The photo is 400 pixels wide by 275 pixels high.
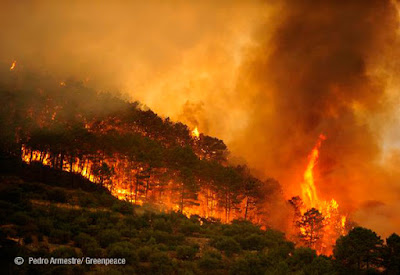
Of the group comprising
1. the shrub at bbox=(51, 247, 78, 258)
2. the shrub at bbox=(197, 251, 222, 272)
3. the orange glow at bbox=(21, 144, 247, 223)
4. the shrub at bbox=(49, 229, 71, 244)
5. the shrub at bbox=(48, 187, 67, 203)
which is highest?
the orange glow at bbox=(21, 144, 247, 223)

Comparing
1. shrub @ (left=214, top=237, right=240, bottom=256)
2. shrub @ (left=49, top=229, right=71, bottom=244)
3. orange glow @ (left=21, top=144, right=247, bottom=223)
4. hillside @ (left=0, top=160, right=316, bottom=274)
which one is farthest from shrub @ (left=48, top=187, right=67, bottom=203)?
shrub @ (left=214, top=237, right=240, bottom=256)

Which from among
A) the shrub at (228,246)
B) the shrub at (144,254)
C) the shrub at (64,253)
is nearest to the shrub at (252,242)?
the shrub at (228,246)

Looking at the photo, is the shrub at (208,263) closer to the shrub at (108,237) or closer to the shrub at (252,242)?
the shrub at (108,237)

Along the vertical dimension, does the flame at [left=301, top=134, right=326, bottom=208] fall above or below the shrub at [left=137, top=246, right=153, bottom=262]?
above

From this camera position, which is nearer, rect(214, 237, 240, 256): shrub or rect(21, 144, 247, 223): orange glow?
rect(214, 237, 240, 256): shrub

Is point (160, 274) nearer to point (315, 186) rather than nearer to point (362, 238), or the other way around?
point (362, 238)

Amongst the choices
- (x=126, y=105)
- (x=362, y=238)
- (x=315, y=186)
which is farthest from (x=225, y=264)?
(x=315, y=186)

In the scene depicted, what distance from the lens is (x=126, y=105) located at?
84938 millimetres

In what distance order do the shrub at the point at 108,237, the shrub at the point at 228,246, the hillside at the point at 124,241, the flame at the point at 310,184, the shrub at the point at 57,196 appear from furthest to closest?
the flame at the point at 310,184, the shrub at the point at 57,196, the shrub at the point at 228,246, the shrub at the point at 108,237, the hillside at the point at 124,241

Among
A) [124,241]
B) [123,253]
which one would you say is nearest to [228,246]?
[124,241]

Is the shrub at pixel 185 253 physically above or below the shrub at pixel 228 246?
below

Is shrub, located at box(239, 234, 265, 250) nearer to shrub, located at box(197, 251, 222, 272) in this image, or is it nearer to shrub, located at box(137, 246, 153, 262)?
shrub, located at box(197, 251, 222, 272)

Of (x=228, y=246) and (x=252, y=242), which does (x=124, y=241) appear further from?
(x=252, y=242)

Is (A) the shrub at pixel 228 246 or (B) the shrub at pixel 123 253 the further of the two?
(A) the shrub at pixel 228 246
